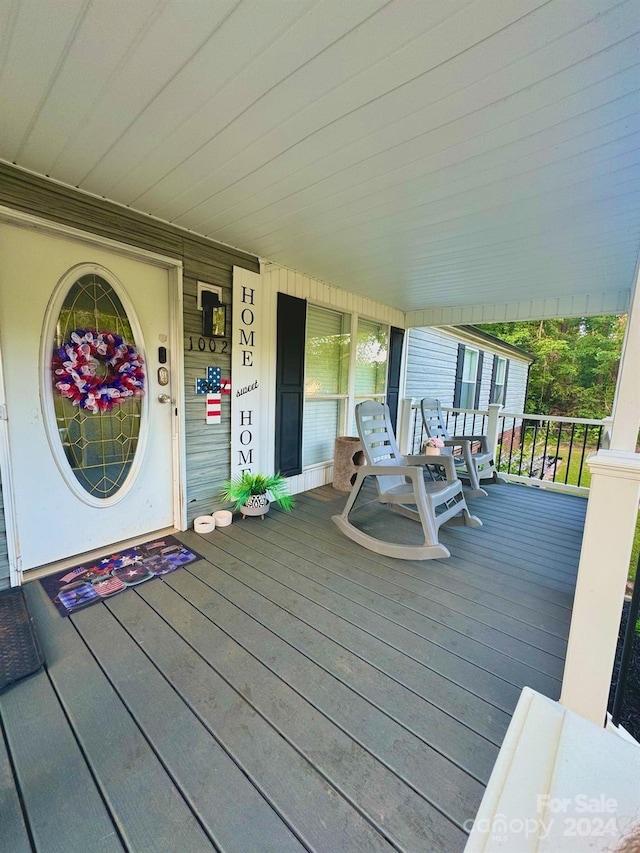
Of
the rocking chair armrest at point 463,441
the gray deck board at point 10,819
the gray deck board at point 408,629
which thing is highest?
the rocking chair armrest at point 463,441

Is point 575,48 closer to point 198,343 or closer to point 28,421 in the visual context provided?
point 198,343

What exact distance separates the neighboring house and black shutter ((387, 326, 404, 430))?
0.39 meters

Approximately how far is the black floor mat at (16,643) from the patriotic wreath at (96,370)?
1.17 m

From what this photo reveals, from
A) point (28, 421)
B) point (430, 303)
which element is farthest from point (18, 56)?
point (430, 303)

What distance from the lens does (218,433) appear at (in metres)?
3.12

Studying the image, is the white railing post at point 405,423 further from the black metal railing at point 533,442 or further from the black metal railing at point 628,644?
the black metal railing at point 628,644

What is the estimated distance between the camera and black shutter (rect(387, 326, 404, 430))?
5.32 meters

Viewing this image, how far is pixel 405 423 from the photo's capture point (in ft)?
18.7

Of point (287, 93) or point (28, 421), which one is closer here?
point (287, 93)

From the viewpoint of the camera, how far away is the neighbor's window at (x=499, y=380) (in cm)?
1027

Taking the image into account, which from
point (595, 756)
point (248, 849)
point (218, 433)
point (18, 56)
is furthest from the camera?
point (218, 433)

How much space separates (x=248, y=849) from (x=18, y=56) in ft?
8.33

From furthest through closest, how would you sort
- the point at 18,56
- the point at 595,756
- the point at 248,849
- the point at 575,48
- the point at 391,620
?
the point at 391,620
the point at 18,56
the point at 575,48
the point at 248,849
the point at 595,756

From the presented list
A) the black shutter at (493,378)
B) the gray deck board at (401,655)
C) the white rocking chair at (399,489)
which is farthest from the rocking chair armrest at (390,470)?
the black shutter at (493,378)
